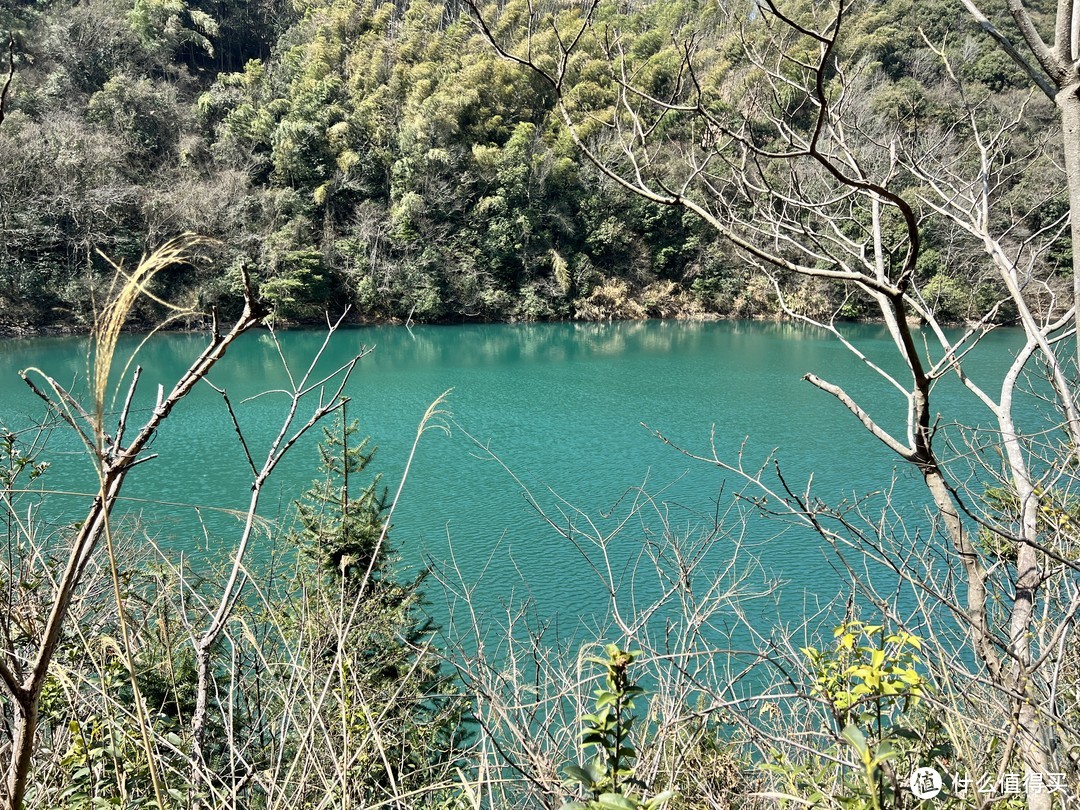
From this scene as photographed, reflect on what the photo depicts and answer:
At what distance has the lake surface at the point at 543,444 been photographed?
19.8 feet

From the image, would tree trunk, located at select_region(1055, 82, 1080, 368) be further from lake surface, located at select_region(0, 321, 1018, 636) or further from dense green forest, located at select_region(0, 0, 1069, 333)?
dense green forest, located at select_region(0, 0, 1069, 333)

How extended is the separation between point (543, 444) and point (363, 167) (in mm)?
14454

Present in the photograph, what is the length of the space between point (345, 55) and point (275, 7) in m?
5.37

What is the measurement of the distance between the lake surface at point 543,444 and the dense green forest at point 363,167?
7.69ft

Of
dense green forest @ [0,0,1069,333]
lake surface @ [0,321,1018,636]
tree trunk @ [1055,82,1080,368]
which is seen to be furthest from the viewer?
dense green forest @ [0,0,1069,333]

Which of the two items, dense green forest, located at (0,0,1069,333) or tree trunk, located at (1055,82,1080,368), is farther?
dense green forest, located at (0,0,1069,333)

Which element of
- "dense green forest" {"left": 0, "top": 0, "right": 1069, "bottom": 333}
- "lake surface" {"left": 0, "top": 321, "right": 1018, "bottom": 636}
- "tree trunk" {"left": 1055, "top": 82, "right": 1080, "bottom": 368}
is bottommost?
"lake surface" {"left": 0, "top": 321, "right": 1018, "bottom": 636}

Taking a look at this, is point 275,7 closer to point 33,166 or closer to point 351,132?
point 351,132

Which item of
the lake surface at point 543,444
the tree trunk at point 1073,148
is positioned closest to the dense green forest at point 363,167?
the lake surface at point 543,444

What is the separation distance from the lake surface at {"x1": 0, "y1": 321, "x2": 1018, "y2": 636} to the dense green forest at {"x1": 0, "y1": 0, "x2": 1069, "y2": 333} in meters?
2.34

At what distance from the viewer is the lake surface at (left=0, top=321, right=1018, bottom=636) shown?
6.03 meters

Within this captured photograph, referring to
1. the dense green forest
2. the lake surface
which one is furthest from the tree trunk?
the dense green forest

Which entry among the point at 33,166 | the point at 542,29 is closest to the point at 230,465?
the point at 33,166

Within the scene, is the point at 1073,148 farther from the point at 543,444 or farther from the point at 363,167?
the point at 363,167
